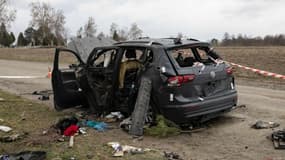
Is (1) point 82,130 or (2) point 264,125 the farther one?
(1) point 82,130

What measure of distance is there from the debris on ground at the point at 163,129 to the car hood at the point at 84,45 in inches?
117

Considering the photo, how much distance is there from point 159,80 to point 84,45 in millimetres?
3458

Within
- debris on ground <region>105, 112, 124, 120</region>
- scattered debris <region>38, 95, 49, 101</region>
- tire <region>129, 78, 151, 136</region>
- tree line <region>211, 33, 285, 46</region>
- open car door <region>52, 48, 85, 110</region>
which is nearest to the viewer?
tire <region>129, 78, 151, 136</region>

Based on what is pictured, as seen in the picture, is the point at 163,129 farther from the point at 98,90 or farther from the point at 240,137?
the point at 98,90

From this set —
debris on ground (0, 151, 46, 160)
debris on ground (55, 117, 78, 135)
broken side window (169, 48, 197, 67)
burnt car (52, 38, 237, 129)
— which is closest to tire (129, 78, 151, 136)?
burnt car (52, 38, 237, 129)

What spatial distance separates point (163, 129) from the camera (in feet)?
22.9

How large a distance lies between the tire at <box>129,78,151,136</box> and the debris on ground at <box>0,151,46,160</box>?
1.81m

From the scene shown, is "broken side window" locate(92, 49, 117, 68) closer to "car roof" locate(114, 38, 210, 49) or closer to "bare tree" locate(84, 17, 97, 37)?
"car roof" locate(114, 38, 210, 49)

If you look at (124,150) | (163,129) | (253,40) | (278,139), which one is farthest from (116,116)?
(253,40)

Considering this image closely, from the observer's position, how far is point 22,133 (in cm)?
741

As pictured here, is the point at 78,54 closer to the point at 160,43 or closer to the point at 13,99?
the point at 160,43

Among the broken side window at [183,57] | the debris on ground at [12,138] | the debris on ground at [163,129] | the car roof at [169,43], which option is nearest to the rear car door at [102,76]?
the car roof at [169,43]

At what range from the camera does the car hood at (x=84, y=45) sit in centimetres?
962

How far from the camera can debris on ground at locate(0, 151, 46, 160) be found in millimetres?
5625
